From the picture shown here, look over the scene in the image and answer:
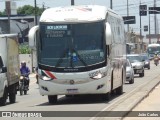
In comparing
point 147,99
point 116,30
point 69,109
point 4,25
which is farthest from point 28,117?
point 4,25

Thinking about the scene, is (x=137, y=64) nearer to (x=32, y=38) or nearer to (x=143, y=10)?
(x=143, y=10)

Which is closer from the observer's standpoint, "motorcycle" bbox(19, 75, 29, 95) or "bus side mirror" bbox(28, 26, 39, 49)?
"bus side mirror" bbox(28, 26, 39, 49)

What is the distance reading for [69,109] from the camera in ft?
64.1

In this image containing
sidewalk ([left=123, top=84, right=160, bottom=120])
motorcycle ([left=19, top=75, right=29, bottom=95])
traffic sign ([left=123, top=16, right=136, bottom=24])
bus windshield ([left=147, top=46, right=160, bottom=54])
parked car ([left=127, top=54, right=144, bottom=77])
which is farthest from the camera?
bus windshield ([left=147, top=46, right=160, bottom=54])

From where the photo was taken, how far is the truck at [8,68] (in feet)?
77.8

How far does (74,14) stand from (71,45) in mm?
1240

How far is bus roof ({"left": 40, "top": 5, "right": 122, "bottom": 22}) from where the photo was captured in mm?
21953

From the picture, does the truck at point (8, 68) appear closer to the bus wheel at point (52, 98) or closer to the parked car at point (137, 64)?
the bus wheel at point (52, 98)

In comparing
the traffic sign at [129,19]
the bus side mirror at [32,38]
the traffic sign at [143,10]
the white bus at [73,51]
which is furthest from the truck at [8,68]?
the traffic sign at [129,19]

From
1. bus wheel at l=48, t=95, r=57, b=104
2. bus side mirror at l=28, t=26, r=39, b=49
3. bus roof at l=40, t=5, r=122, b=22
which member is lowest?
bus wheel at l=48, t=95, r=57, b=104

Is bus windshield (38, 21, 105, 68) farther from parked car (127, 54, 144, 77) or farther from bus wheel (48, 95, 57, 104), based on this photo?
parked car (127, 54, 144, 77)

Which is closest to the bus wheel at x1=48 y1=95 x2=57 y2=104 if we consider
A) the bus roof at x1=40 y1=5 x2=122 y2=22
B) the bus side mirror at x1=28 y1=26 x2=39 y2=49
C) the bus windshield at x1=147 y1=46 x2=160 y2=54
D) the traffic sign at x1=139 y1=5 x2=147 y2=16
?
the bus side mirror at x1=28 y1=26 x2=39 y2=49

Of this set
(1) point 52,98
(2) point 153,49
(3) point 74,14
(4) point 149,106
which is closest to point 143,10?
(2) point 153,49

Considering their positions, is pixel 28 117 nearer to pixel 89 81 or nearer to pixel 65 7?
pixel 89 81
